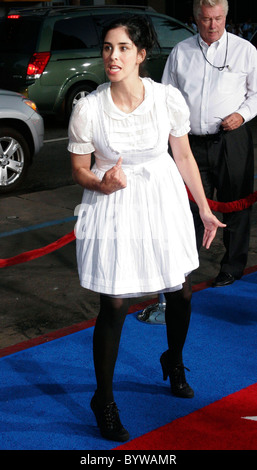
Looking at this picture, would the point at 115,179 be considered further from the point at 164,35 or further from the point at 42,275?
the point at 164,35

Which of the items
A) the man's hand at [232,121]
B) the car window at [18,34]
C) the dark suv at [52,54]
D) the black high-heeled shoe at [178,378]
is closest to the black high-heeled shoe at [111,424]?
the black high-heeled shoe at [178,378]

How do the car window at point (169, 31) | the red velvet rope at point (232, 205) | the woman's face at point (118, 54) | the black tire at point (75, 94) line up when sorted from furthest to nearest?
the car window at point (169, 31)
the black tire at point (75, 94)
the red velvet rope at point (232, 205)
the woman's face at point (118, 54)

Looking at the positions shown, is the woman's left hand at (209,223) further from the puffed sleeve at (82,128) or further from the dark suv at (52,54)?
the dark suv at (52,54)

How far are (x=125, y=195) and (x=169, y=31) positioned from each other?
11.8 m

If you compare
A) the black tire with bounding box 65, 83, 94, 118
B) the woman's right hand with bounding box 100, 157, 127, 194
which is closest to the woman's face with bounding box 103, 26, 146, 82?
the woman's right hand with bounding box 100, 157, 127, 194

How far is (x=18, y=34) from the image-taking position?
1348 centimetres

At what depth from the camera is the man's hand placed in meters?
5.08

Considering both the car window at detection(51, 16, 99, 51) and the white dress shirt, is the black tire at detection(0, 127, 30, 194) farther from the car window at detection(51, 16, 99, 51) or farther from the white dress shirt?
the car window at detection(51, 16, 99, 51)

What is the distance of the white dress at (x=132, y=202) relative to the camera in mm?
3404

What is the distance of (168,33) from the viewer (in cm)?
1456

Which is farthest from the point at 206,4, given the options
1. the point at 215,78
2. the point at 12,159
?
the point at 12,159

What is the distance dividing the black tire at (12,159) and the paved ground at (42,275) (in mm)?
810
